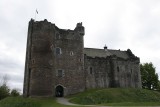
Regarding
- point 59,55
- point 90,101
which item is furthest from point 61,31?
point 90,101

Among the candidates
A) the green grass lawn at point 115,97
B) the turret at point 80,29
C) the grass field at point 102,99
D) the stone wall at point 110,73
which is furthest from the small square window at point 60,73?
the turret at point 80,29

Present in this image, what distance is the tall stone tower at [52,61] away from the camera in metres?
48.3

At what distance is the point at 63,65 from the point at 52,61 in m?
2.92

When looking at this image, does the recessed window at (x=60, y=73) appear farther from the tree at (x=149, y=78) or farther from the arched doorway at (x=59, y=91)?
the tree at (x=149, y=78)

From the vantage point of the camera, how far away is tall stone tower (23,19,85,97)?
48344 mm

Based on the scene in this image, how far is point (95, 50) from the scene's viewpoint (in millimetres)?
64188

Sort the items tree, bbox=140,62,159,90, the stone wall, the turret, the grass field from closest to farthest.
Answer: the grass field
the turret
the stone wall
tree, bbox=140,62,159,90

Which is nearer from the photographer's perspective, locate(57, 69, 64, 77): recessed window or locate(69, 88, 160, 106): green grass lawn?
locate(69, 88, 160, 106): green grass lawn

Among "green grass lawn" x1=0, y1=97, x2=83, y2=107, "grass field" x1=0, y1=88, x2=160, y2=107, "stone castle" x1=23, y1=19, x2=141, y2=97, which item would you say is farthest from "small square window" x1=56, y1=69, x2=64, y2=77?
"green grass lawn" x1=0, y1=97, x2=83, y2=107

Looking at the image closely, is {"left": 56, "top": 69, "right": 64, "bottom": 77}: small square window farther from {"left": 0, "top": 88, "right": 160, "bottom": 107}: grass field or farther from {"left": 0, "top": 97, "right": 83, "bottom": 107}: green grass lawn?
{"left": 0, "top": 97, "right": 83, "bottom": 107}: green grass lawn

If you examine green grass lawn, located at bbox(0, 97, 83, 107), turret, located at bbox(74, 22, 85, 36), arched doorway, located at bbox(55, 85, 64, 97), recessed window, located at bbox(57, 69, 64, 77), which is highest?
turret, located at bbox(74, 22, 85, 36)

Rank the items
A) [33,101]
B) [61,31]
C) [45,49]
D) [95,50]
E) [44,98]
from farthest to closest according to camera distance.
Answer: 1. [95,50]
2. [61,31]
3. [45,49]
4. [44,98]
5. [33,101]

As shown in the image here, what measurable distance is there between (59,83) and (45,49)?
25.8 feet

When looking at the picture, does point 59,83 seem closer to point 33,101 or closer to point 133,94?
point 33,101
